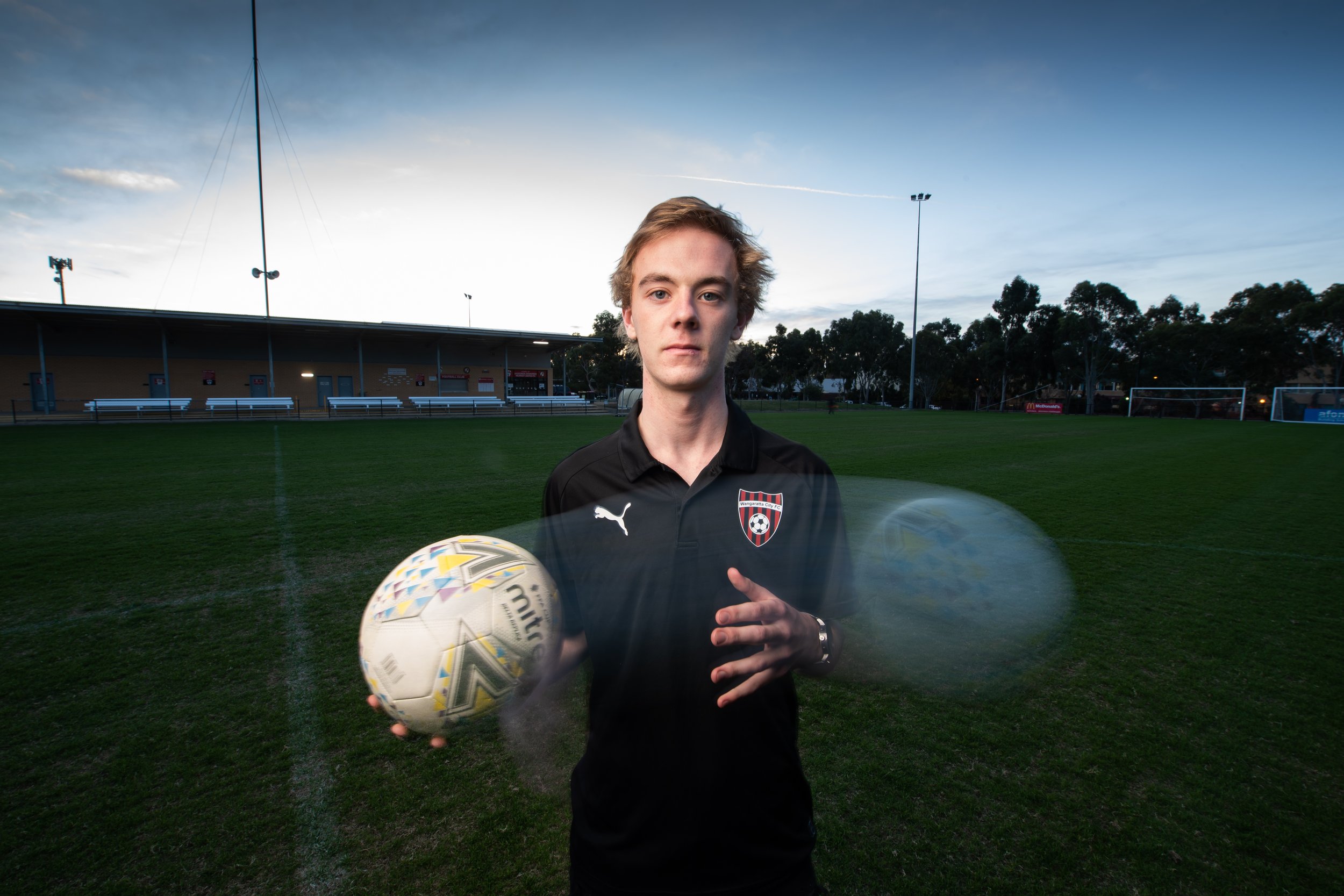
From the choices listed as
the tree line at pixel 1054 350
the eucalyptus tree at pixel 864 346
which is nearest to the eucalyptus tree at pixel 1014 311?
the tree line at pixel 1054 350

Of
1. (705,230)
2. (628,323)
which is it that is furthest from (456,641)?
(705,230)

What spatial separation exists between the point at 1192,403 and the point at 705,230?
189 ft

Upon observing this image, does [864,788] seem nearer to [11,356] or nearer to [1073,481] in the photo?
[1073,481]

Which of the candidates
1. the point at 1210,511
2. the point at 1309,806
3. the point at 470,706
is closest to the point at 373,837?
the point at 470,706

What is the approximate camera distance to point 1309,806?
2.79 metres

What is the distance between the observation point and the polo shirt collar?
Result: 167 centimetres

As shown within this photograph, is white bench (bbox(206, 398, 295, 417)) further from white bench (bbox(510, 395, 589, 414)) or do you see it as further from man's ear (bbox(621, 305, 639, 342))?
man's ear (bbox(621, 305, 639, 342))

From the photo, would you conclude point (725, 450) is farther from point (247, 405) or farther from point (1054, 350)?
point (1054, 350)

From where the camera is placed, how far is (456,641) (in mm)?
1769

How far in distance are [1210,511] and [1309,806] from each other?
Result: 8.40 meters

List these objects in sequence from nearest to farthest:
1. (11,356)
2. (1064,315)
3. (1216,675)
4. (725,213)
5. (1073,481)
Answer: (725,213), (1216,675), (1073,481), (11,356), (1064,315)

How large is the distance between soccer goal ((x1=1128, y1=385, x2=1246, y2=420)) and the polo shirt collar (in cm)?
5377

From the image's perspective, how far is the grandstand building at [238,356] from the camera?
3166 cm

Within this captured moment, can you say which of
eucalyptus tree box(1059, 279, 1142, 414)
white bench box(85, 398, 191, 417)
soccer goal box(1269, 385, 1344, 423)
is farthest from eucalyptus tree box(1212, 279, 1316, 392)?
white bench box(85, 398, 191, 417)
